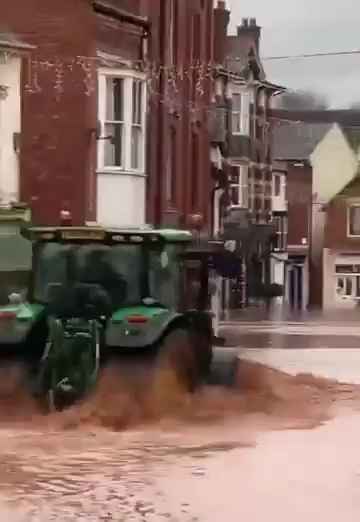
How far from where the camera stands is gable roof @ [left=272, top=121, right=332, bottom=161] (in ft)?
201

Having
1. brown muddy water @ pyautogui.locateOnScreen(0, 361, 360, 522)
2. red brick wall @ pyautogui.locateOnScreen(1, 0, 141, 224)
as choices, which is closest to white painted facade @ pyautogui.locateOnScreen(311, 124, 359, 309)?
red brick wall @ pyautogui.locateOnScreen(1, 0, 141, 224)

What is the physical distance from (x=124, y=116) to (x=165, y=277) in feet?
28.0

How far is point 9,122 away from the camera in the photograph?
21578 millimetres

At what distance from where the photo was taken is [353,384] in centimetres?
1659

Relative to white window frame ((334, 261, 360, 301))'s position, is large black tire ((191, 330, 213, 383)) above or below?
above

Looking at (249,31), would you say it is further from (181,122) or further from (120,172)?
(120,172)

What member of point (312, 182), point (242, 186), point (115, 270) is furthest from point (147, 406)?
point (312, 182)

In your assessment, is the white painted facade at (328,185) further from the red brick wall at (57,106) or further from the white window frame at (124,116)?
the red brick wall at (57,106)

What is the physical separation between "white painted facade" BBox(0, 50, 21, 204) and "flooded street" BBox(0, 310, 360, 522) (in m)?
6.69

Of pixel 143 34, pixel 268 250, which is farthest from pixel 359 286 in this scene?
pixel 143 34

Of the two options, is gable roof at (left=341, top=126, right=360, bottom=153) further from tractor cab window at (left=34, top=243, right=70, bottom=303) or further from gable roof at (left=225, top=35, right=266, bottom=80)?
tractor cab window at (left=34, top=243, right=70, bottom=303)

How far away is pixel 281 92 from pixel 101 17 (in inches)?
851

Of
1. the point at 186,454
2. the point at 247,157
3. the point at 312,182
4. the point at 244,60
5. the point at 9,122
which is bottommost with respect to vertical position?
the point at 186,454

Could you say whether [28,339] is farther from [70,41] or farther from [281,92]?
[281,92]
